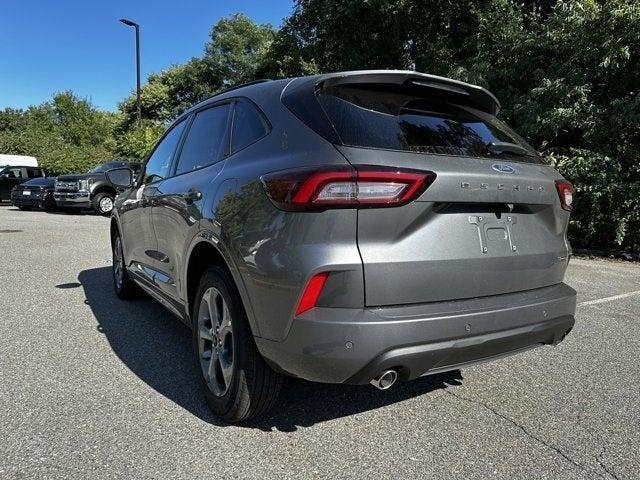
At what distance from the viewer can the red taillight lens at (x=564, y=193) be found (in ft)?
9.23

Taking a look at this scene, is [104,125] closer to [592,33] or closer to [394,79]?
[592,33]

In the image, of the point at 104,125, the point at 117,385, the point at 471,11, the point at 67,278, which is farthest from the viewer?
the point at 104,125

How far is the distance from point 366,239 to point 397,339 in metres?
0.43

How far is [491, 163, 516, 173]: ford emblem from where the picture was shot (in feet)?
8.15

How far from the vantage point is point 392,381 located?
230cm

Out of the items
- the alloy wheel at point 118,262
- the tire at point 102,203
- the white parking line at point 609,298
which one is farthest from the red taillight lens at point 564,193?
the tire at point 102,203

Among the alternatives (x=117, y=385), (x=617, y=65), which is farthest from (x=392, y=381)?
(x=617, y=65)

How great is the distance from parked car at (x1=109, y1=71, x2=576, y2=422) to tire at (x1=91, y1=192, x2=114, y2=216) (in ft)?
49.5

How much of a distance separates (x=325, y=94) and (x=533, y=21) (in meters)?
11.9

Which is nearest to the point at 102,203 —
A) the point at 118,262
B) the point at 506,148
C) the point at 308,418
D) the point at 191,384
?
the point at 118,262

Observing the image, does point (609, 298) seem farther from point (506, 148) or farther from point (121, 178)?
point (121, 178)

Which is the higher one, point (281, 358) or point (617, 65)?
point (617, 65)

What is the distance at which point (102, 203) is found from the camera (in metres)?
17.0

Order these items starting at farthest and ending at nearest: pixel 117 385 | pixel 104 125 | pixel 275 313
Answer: pixel 104 125 < pixel 117 385 < pixel 275 313
